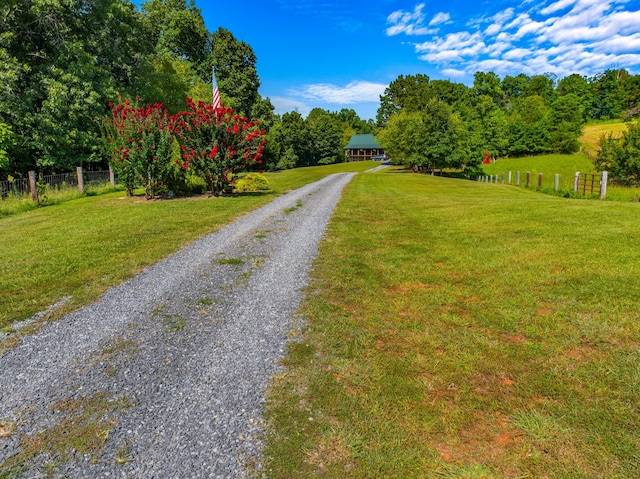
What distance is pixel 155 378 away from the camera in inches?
128

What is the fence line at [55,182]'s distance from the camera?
14414mm

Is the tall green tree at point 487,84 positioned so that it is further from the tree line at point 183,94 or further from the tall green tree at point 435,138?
the tall green tree at point 435,138

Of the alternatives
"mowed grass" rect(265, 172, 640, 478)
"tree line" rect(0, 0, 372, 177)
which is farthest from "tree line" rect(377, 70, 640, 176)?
"mowed grass" rect(265, 172, 640, 478)

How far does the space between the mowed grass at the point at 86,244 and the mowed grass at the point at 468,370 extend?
12.0 feet

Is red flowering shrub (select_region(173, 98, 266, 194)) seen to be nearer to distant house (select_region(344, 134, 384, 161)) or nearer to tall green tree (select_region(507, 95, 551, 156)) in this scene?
tall green tree (select_region(507, 95, 551, 156))

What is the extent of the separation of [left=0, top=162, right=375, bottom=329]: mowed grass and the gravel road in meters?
0.72

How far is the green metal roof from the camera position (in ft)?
268

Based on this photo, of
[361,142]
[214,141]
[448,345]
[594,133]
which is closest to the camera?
[448,345]

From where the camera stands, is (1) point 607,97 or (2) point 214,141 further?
(1) point 607,97

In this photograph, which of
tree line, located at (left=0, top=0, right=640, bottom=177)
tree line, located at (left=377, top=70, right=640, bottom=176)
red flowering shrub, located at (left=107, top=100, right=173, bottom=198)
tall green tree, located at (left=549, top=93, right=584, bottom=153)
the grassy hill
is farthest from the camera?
the grassy hill

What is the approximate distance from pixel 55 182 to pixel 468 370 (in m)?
20.5

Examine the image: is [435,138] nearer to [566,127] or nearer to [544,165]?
[544,165]

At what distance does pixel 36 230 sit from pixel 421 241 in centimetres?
1027

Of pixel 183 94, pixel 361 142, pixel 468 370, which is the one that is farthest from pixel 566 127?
pixel 468 370
